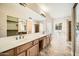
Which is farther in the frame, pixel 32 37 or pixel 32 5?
pixel 32 37

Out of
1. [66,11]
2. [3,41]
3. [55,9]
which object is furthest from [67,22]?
[3,41]

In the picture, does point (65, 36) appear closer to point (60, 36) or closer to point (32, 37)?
point (60, 36)

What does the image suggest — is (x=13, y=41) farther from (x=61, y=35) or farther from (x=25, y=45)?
(x=61, y=35)

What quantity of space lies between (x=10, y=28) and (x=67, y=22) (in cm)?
118

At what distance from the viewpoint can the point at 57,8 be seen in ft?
7.25

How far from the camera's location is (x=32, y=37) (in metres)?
2.49

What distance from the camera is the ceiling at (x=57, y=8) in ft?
7.09

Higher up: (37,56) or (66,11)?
(66,11)

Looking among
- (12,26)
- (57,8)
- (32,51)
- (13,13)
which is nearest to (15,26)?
(12,26)

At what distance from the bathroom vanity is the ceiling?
526 mm

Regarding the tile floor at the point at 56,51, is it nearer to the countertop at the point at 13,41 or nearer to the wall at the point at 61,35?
the wall at the point at 61,35

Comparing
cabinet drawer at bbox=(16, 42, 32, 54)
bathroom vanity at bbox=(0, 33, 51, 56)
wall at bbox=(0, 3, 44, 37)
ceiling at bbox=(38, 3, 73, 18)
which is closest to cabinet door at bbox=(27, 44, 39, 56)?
bathroom vanity at bbox=(0, 33, 51, 56)

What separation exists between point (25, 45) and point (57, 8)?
989 millimetres

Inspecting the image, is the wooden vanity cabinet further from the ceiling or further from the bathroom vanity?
the ceiling
